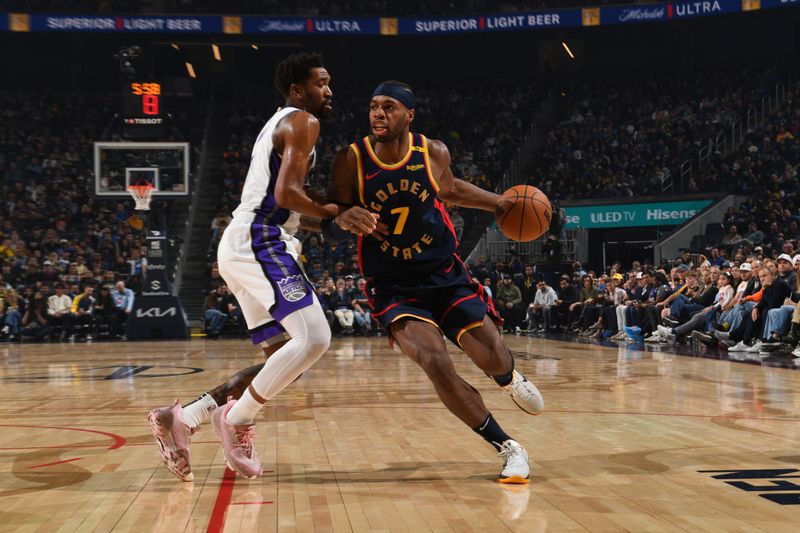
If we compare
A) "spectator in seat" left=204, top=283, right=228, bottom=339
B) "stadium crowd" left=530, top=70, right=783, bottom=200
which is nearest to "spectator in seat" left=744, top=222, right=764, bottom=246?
"stadium crowd" left=530, top=70, right=783, bottom=200

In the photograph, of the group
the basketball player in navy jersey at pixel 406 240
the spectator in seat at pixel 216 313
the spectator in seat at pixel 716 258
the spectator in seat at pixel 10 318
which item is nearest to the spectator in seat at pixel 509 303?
the spectator in seat at pixel 716 258

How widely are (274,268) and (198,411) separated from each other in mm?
818

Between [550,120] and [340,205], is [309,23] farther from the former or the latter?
[340,205]

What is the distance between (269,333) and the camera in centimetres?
426

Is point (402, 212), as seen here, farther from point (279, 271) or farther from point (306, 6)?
point (306, 6)

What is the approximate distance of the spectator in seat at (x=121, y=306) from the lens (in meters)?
18.0

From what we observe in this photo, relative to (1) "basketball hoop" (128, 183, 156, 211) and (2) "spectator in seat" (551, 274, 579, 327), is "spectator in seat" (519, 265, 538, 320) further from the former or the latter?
(1) "basketball hoop" (128, 183, 156, 211)

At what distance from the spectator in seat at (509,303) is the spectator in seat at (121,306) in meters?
7.77

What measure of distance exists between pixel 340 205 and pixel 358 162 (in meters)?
0.23

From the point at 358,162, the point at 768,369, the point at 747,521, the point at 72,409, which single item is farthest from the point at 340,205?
the point at 768,369

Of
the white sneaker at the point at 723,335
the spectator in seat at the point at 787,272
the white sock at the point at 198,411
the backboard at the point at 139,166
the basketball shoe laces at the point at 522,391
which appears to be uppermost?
the backboard at the point at 139,166

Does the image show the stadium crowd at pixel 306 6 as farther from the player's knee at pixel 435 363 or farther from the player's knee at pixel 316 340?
the player's knee at pixel 316 340

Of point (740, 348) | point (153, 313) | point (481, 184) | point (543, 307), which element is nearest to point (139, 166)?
point (153, 313)

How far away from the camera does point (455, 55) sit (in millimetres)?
32250
